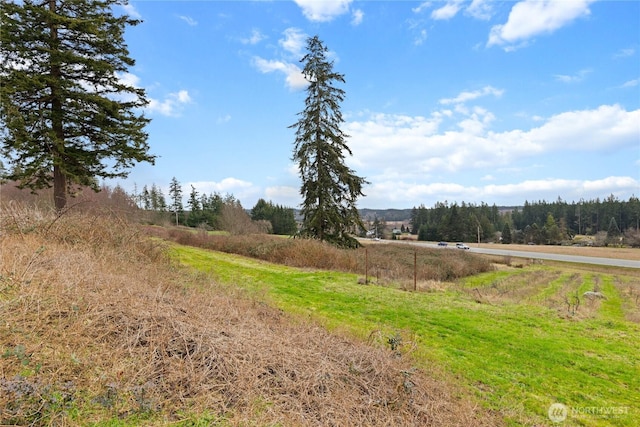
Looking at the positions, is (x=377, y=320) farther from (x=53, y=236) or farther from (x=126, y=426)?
(x=53, y=236)

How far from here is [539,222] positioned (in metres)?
78.2

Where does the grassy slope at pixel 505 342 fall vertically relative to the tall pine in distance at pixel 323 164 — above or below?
below

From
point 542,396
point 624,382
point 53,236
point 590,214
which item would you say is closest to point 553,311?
point 624,382

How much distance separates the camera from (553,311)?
8.39m

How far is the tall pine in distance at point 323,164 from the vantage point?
745 inches

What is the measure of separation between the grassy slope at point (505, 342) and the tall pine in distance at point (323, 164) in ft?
29.2

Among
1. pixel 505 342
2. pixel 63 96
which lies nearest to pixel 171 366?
pixel 505 342

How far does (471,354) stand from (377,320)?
2051 mm

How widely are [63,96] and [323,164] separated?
12.2m

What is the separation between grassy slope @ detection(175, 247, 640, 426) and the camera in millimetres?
4066

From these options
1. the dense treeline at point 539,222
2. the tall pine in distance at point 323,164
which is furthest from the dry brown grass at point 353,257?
the dense treeline at point 539,222

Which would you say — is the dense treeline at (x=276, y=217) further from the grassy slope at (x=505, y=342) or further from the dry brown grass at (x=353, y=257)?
the grassy slope at (x=505, y=342)

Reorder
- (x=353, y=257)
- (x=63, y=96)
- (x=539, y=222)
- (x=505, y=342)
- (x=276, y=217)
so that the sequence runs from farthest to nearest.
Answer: (x=539, y=222), (x=276, y=217), (x=353, y=257), (x=63, y=96), (x=505, y=342)

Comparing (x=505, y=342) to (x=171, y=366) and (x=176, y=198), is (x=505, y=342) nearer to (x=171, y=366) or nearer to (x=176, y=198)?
(x=171, y=366)
